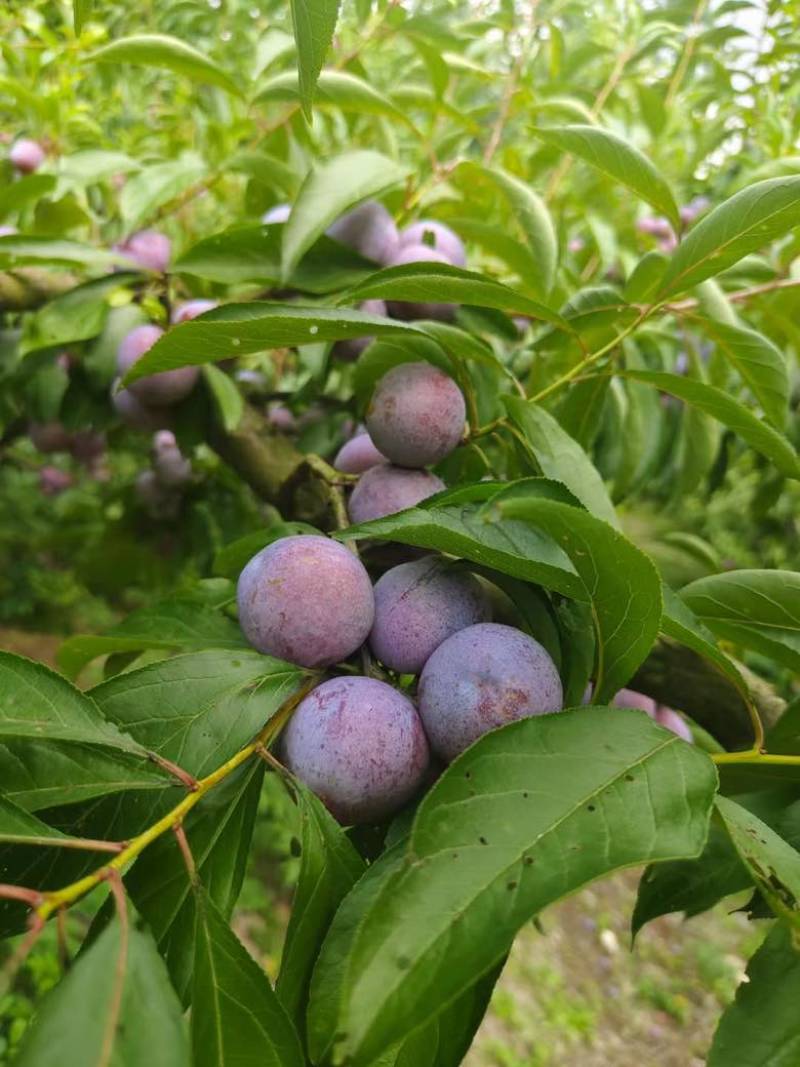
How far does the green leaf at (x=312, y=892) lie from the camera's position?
42 cm

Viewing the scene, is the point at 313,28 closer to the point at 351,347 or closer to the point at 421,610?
the point at 421,610

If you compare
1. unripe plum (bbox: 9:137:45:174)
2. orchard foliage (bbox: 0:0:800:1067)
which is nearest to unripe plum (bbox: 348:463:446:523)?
orchard foliage (bbox: 0:0:800:1067)

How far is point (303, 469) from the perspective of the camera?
2.61ft

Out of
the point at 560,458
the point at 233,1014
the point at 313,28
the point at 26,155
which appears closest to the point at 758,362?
the point at 560,458

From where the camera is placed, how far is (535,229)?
2.82 ft

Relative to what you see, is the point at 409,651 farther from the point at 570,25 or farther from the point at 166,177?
the point at 570,25

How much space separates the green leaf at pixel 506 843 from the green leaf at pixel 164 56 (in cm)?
81

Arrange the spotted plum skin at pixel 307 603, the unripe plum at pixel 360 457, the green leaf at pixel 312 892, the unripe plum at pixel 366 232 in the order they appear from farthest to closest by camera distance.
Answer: the unripe plum at pixel 366 232
the unripe plum at pixel 360 457
the spotted plum skin at pixel 307 603
the green leaf at pixel 312 892

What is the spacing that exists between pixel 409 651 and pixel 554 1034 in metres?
2.82

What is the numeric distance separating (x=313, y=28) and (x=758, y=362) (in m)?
0.52

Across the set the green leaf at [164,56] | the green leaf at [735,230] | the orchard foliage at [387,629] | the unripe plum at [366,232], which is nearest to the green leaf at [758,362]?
the orchard foliage at [387,629]

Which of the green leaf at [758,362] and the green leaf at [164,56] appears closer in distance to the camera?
the green leaf at [758,362]

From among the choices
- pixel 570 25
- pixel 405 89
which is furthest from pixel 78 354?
pixel 570 25

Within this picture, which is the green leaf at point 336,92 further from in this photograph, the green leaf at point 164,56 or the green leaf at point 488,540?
the green leaf at point 488,540
